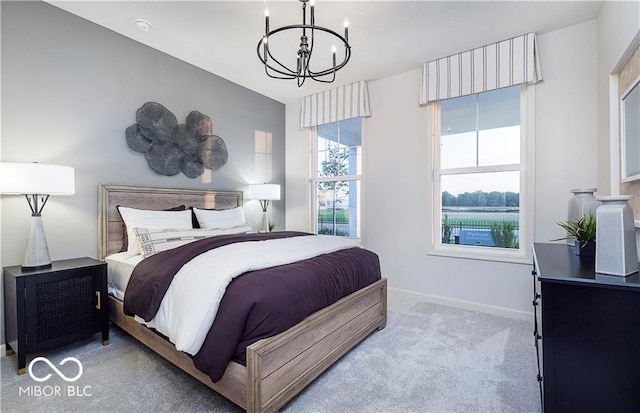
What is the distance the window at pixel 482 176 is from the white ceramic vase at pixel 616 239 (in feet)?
6.28

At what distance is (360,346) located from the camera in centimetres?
239

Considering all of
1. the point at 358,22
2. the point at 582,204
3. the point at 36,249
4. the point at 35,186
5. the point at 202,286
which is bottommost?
the point at 202,286

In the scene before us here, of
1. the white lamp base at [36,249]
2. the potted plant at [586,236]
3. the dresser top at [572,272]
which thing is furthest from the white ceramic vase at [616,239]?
the white lamp base at [36,249]

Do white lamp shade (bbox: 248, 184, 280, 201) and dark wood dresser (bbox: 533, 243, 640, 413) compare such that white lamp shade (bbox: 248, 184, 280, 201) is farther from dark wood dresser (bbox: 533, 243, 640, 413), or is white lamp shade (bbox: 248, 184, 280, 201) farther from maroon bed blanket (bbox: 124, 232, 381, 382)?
dark wood dresser (bbox: 533, 243, 640, 413)

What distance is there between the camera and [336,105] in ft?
13.7

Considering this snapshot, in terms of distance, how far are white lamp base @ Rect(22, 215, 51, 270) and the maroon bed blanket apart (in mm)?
696

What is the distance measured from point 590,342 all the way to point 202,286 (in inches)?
70.1

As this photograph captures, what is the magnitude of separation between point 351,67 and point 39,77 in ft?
9.77

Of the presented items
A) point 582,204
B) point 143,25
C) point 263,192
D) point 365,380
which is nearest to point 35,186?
point 143,25

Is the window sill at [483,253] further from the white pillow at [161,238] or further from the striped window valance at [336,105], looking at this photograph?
the white pillow at [161,238]

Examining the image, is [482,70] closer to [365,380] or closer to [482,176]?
[482,176]

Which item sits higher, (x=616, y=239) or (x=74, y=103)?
(x=74, y=103)

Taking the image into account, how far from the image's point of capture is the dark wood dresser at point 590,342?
3.65ft

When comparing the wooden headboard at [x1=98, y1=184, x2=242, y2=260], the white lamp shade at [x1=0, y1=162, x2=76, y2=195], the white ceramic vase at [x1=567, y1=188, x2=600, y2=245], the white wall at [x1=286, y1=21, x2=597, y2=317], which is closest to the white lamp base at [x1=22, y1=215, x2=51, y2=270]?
the white lamp shade at [x1=0, y1=162, x2=76, y2=195]
